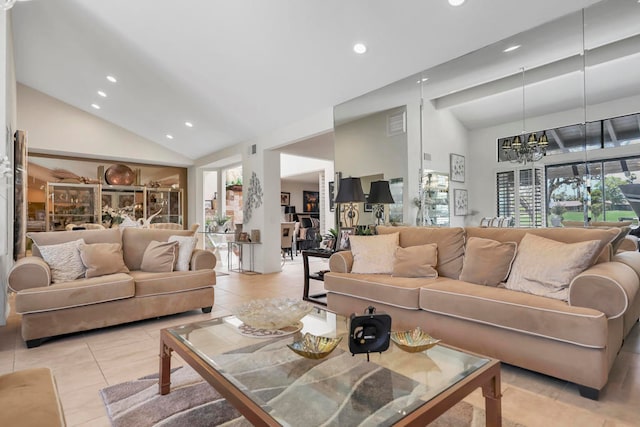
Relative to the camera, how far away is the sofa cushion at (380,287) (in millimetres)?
2752

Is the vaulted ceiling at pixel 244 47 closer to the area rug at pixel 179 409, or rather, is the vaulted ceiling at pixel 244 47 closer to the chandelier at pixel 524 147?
the chandelier at pixel 524 147

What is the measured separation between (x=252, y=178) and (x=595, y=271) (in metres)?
5.41

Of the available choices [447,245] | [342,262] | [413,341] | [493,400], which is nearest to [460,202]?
[447,245]

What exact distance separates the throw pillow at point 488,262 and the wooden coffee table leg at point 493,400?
1.34 meters

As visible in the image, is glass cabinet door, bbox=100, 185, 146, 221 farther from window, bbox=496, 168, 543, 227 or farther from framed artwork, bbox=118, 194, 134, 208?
window, bbox=496, 168, 543, 227

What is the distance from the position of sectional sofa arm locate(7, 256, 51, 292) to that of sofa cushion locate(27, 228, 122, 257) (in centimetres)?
36

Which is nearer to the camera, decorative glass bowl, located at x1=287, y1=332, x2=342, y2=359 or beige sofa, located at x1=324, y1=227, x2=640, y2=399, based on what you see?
decorative glass bowl, located at x1=287, y1=332, x2=342, y2=359

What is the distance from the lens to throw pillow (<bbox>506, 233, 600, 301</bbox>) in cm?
226

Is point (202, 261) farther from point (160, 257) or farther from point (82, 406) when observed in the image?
point (82, 406)

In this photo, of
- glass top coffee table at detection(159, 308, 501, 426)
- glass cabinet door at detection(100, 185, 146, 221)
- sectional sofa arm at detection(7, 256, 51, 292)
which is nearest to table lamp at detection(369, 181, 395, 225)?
glass top coffee table at detection(159, 308, 501, 426)

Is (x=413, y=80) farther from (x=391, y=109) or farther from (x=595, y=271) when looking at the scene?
(x=595, y=271)

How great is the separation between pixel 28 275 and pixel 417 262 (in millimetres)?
3278

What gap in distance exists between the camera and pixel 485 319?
2287 mm

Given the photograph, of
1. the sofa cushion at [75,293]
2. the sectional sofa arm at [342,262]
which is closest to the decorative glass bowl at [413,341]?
the sectional sofa arm at [342,262]
